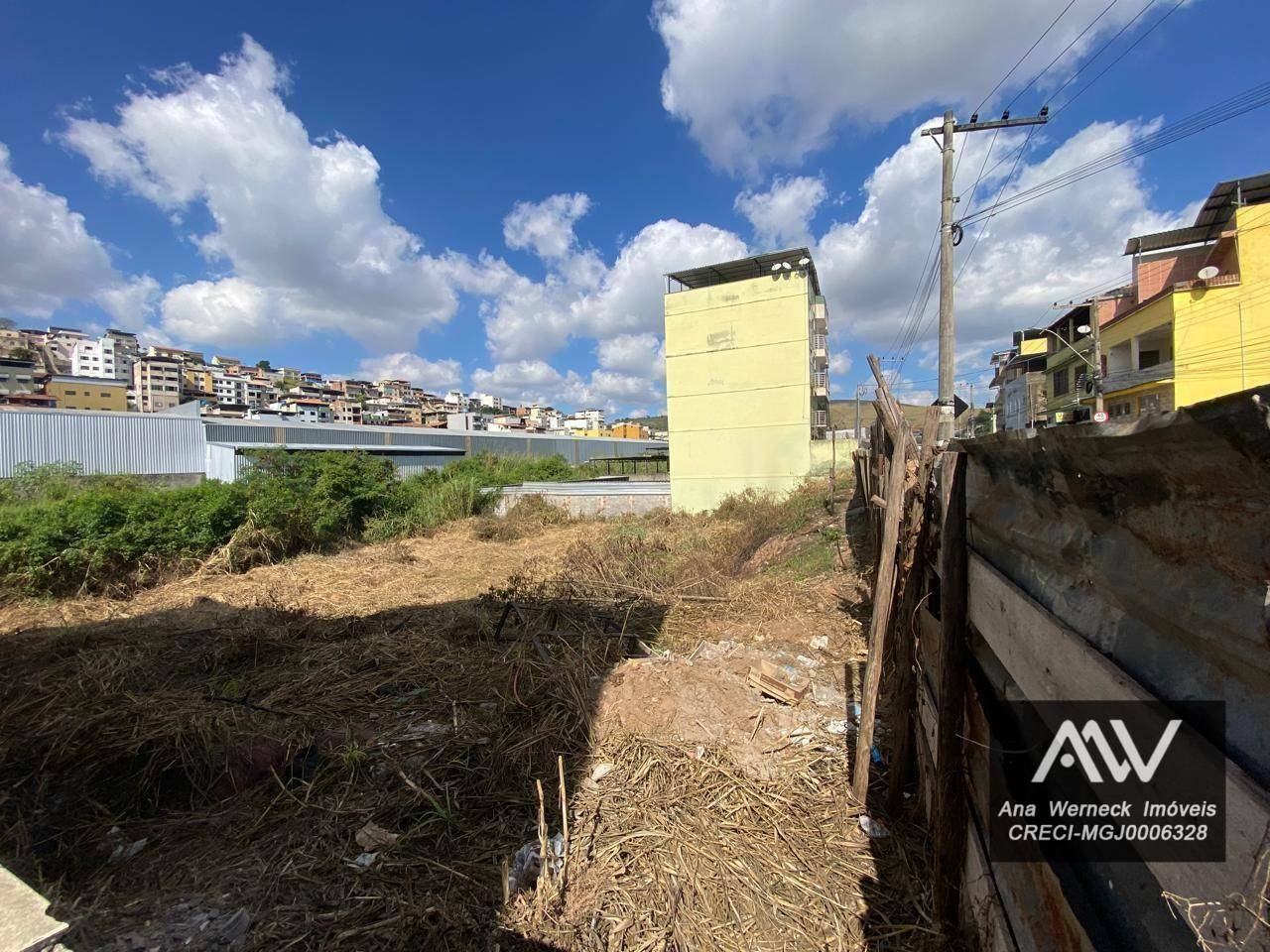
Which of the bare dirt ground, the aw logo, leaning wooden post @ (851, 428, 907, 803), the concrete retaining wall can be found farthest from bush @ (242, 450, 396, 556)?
the aw logo

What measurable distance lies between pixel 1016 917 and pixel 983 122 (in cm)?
1405

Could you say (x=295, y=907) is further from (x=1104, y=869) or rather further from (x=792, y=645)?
(x=792, y=645)

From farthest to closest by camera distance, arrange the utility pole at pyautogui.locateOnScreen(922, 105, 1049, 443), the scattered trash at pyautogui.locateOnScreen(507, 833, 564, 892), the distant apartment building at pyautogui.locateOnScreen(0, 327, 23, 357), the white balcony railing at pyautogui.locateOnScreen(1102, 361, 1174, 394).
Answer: the distant apartment building at pyautogui.locateOnScreen(0, 327, 23, 357) → the white balcony railing at pyautogui.locateOnScreen(1102, 361, 1174, 394) → the utility pole at pyautogui.locateOnScreen(922, 105, 1049, 443) → the scattered trash at pyautogui.locateOnScreen(507, 833, 564, 892)

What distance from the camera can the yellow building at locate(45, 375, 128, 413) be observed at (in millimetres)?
59594

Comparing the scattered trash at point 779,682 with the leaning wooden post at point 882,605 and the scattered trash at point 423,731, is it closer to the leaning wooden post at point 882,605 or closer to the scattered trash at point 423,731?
the leaning wooden post at point 882,605

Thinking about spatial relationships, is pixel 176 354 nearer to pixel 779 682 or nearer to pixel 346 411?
pixel 346 411

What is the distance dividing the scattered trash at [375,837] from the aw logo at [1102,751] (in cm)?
282

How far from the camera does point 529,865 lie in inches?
93.3

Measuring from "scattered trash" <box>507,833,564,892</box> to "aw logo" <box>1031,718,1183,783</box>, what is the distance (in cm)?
206

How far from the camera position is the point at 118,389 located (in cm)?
6216

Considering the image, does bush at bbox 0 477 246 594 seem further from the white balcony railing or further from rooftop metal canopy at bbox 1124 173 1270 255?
rooftop metal canopy at bbox 1124 173 1270 255

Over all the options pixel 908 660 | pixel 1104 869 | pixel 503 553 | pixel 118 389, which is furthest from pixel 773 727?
pixel 118 389

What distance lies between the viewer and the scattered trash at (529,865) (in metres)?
2.32

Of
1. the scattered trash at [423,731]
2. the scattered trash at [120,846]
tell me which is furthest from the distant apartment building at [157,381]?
the scattered trash at [423,731]
